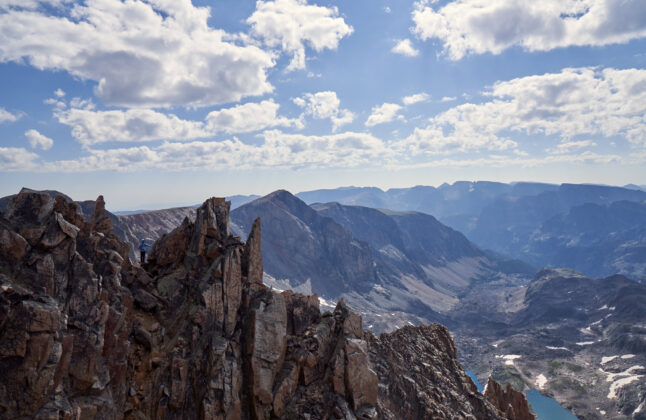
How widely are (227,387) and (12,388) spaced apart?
14717 mm

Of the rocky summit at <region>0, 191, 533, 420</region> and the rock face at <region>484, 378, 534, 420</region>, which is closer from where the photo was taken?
the rocky summit at <region>0, 191, 533, 420</region>

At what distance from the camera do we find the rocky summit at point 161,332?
2762 centimetres

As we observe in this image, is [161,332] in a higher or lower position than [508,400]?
higher

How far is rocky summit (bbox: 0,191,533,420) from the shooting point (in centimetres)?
2762

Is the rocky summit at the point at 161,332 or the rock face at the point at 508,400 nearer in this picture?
the rocky summit at the point at 161,332

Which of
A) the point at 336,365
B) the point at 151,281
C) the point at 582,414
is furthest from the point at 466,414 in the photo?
the point at 582,414

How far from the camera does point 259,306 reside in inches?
1527

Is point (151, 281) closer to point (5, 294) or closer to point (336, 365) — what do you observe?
point (5, 294)

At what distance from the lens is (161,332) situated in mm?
36312

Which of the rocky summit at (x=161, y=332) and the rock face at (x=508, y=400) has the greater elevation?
the rocky summit at (x=161, y=332)

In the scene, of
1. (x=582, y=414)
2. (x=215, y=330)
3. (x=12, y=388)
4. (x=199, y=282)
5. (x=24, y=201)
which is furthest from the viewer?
(x=582, y=414)

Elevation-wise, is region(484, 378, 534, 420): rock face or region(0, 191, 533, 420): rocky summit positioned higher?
region(0, 191, 533, 420): rocky summit

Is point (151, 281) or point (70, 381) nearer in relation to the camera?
point (70, 381)

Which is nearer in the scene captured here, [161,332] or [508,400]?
[161,332]
